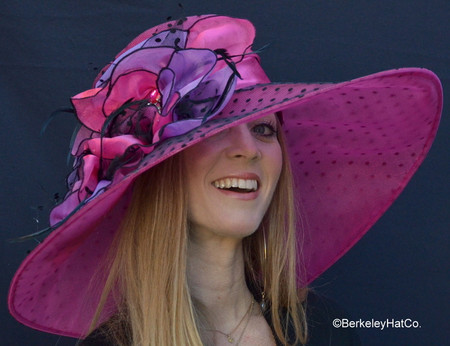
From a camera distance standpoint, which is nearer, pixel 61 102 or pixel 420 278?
pixel 61 102

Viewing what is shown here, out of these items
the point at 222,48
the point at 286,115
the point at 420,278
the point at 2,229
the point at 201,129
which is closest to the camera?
the point at 201,129

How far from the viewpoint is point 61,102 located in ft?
5.12

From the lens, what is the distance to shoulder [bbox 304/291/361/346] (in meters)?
1.36

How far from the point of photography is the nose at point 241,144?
1.17 meters

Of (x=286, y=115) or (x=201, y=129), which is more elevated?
(x=201, y=129)

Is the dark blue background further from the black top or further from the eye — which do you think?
the eye

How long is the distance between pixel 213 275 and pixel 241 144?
0.27 meters

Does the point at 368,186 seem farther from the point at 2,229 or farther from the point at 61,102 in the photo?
the point at 2,229

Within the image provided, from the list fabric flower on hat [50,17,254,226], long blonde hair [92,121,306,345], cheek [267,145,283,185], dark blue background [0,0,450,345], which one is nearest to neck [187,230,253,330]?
long blonde hair [92,121,306,345]

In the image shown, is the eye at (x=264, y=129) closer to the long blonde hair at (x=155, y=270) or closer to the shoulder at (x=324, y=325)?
the long blonde hair at (x=155, y=270)

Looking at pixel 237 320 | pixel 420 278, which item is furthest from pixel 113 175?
pixel 420 278

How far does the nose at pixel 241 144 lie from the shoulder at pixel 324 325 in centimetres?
41

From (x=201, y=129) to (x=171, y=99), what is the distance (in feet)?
0.28

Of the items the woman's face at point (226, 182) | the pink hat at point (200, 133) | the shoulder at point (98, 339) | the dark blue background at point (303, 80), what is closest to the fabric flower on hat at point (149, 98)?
the pink hat at point (200, 133)
